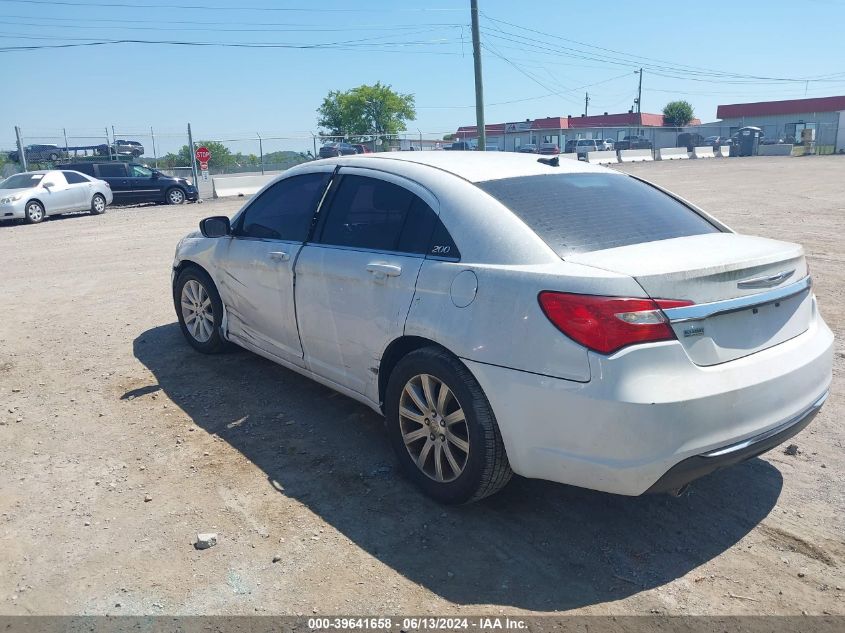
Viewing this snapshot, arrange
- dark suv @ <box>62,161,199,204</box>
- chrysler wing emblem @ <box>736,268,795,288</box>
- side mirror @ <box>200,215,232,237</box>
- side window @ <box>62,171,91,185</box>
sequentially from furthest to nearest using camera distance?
dark suv @ <box>62,161,199,204</box>, side window @ <box>62,171,91,185</box>, side mirror @ <box>200,215,232,237</box>, chrysler wing emblem @ <box>736,268,795,288</box>

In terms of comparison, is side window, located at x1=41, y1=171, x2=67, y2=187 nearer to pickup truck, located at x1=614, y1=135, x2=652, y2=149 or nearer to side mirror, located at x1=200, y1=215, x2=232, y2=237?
side mirror, located at x1=200, y1=215, x2=232, y2=237

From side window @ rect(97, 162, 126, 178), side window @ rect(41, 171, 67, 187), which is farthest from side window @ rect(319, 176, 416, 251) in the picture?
side window @ rect(97, 162, 126, 178)

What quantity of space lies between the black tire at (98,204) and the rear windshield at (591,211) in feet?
66.6

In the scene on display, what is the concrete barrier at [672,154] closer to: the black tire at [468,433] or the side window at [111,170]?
the side window at [111,170]

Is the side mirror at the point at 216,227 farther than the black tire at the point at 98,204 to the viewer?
No

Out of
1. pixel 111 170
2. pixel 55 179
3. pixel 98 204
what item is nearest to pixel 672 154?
pixel 111 170

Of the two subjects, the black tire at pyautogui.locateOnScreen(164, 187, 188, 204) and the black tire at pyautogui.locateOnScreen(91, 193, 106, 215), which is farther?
the black tire at pyautogui.locateOnScreen(164, 187, 188, 204)

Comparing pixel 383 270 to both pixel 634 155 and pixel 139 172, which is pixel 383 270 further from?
pixel 634 155

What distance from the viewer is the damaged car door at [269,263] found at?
4.50m

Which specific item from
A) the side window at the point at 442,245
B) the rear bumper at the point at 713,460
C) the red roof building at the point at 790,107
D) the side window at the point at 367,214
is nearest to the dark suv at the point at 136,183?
the side window at the point at 367,214

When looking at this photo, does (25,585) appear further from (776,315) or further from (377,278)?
(776,315)

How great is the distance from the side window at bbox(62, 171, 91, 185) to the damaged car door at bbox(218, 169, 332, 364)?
17644 millimetres

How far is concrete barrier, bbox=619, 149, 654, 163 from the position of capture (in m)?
45.6

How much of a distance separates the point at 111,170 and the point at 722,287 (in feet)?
79.5
